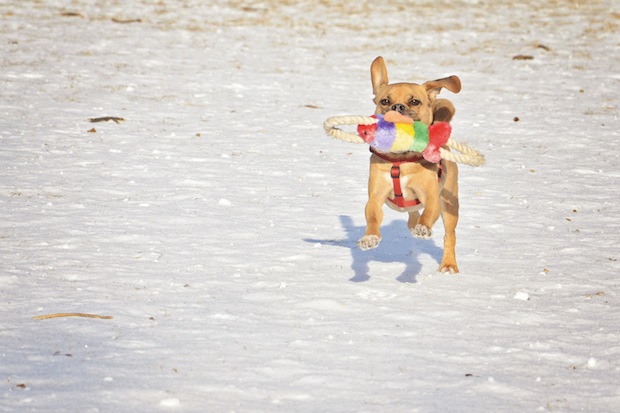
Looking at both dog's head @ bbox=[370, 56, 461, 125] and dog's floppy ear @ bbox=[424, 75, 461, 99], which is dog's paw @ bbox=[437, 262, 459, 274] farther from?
dog's floppy ear @ bbox=[424, 75, 461, 99]

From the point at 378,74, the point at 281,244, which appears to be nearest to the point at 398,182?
the point at 378,74

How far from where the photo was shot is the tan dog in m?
6.47

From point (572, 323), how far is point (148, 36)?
14.1 m

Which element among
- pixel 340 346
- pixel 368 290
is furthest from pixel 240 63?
pixel 340 346

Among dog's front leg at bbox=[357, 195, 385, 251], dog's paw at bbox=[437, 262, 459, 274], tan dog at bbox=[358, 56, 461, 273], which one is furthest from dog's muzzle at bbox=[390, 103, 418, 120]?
dog's paw at bbox=[437, 262, 459, 274]

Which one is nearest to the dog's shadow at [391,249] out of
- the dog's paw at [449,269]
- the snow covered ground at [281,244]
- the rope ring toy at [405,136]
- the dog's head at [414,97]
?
the snow covered ground at [281,244]

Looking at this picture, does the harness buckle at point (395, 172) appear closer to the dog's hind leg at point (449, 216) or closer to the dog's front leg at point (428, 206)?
the dog's front leg at point (428, 206)

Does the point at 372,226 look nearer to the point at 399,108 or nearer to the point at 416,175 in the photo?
the point at 416,175

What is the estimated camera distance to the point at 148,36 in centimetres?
1836

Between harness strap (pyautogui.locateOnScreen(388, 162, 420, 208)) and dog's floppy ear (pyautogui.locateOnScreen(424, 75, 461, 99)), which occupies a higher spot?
dog's floppy ear (pyautogui.locateOnScreen(424, 75, 461, 99))

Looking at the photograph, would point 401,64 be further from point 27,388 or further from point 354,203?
point 27,388

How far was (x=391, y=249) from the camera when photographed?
7672 millimetres

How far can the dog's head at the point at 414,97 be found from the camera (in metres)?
6.77

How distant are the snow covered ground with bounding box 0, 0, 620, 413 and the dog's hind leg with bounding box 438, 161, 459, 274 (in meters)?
0.16
